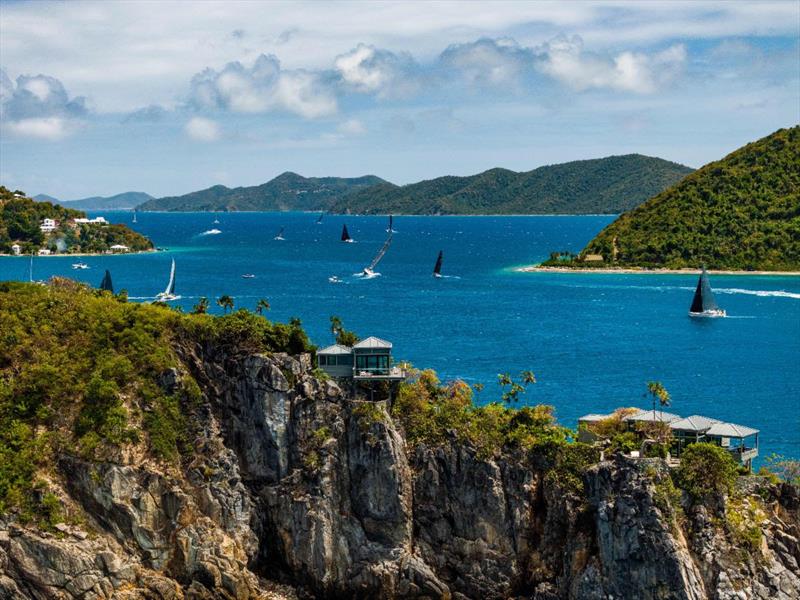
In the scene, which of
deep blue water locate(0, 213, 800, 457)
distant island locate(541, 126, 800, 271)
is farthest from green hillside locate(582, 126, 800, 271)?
deep blue water locate(0, 213, 800, 457)

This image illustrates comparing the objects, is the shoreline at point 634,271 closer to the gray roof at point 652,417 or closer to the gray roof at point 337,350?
the gray roof at point 652,417

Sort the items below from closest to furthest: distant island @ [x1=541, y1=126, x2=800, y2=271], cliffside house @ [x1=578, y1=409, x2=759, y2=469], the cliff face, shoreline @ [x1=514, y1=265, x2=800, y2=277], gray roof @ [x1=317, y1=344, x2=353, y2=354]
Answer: the cliff face < cliffside house @ [x1=578, y1=409, x2=759, y2=469] < gray roof @ [x1=317, y1=344, x2=353, y2=354] < shoreline @ [x1=514, y1=265, x2=800, y2=277] < distant island @ [x1=541, y1=126, x2=800, y2=271]

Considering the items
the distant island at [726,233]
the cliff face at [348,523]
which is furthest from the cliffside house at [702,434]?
the distant island at [726,233]

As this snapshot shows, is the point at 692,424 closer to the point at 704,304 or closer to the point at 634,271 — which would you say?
the point at 704,304

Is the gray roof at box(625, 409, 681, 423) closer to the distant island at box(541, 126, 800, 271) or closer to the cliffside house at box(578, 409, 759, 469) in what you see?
the cliffside house at box(578, 409, 759, 469)

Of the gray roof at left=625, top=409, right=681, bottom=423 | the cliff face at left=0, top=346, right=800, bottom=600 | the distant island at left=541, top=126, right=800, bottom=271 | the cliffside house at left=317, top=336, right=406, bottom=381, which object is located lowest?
the cliff face at left=0, top=346, right=800, bottom=600

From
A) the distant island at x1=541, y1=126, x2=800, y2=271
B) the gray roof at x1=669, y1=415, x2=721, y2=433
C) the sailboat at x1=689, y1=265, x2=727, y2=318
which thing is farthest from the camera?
the distant island at x1=541, y1=126, x2=800, y2=271

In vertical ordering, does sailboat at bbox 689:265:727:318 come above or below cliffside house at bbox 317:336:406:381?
below
